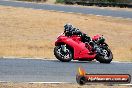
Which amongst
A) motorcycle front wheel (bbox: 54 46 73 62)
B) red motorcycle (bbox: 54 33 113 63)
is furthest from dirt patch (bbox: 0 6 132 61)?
motorcycle front wheel (bbox: 54 46 73 62)

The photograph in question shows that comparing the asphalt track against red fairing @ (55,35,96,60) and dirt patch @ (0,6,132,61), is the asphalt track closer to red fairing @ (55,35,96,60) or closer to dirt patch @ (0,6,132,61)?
red fairing @ (55,35,96,60)

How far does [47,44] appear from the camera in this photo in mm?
24984

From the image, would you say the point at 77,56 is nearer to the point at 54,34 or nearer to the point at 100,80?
the point at 100,80

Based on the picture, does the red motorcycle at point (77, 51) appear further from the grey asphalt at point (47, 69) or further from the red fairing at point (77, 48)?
the grey asphalt at point (47, 69)

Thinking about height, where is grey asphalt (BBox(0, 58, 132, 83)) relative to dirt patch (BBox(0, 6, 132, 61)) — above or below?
above

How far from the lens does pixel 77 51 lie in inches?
637

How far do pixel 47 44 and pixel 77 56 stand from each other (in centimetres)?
892

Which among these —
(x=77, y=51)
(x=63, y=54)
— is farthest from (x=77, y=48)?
(x=63, y=54)

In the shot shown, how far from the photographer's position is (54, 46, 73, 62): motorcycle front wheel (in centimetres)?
1584

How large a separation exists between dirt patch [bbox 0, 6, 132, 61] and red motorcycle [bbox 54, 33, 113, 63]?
5964mm

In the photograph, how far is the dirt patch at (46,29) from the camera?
2483cm

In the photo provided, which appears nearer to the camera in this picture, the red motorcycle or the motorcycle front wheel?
the motorcycle front wheel

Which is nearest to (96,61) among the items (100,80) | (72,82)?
(72,82)

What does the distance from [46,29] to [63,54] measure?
15.5 m
